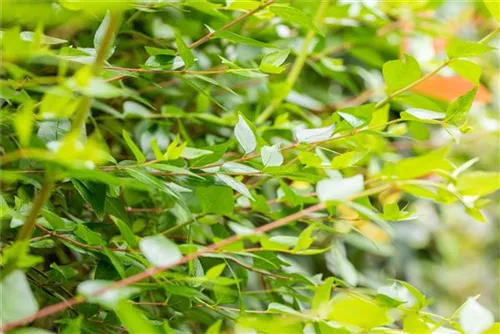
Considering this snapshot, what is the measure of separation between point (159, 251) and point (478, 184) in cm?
28

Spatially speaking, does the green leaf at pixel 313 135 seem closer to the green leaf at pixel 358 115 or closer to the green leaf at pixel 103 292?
the green leaf at pixel 358 115

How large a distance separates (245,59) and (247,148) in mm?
254

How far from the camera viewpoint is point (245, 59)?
711 millimetres

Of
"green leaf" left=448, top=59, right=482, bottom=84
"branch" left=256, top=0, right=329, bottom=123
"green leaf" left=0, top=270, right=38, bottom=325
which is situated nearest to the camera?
"green leaf" left=0, top=270, right=38, bottom=325

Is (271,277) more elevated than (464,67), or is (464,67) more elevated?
(464,67)

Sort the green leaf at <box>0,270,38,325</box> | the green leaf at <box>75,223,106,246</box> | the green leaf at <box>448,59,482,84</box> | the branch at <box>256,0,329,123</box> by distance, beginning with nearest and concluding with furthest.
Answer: the green leaf at <box>0,270,38,325</box>
the green leaf at <box>75,223,106,246</box>
the green leaf at <box>448,59,482,84</box>
the branch at <box>256,0,329,123</box>

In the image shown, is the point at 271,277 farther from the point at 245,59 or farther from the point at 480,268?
the point at 480,268

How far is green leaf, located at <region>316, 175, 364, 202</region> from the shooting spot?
0.35 meters

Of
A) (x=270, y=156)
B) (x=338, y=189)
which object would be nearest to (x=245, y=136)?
(x=270, y=156)

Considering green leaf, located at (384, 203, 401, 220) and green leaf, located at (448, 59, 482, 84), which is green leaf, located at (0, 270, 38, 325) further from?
green leaf, located at (448, 59, 482, 84)

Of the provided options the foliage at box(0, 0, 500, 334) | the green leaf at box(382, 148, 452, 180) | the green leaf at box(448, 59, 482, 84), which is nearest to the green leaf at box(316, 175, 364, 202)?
the foliage at box(0, 0, 500, 334)

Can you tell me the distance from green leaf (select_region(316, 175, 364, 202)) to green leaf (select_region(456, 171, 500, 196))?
→ 0.60 ft

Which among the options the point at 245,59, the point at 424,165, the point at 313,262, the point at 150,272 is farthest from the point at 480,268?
the point at 150,272

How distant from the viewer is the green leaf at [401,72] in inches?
19.2
